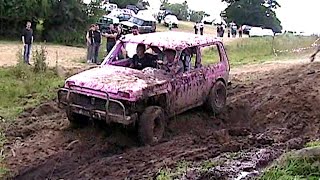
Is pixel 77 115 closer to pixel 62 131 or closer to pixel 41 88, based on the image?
pixel 62 131

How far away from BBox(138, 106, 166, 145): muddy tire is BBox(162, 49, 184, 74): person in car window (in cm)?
96

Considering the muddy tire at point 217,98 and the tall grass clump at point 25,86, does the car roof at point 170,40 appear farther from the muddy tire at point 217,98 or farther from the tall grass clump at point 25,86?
the tall grass clump at point 25,86

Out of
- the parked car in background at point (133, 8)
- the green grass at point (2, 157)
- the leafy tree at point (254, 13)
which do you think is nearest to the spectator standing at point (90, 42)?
the green grass at point (2, 157)

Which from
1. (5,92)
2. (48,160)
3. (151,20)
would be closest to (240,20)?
(151,20)

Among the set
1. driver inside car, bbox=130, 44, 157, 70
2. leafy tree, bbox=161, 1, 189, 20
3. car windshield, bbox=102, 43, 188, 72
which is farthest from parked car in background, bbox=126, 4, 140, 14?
driver inside car, bbox=130, 44, 157, 70

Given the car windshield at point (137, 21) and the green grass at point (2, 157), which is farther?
the car windshield at point (137, 21)

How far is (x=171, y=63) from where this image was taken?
11.2 metres

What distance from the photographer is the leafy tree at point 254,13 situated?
220ft

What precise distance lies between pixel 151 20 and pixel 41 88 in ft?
94.8

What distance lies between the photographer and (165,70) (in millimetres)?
11180

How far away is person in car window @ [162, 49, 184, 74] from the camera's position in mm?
11180

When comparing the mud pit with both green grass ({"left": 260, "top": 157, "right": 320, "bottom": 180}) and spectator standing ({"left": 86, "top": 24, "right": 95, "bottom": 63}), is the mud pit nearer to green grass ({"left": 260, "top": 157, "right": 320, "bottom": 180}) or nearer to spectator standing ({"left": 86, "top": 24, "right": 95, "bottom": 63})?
green grass ({"left": 260, "top": 157, "right": 320, "bottom": 180})

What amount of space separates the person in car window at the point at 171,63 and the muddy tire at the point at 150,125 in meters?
0.96

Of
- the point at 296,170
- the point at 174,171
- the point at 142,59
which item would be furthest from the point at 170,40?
the point at 296,170
